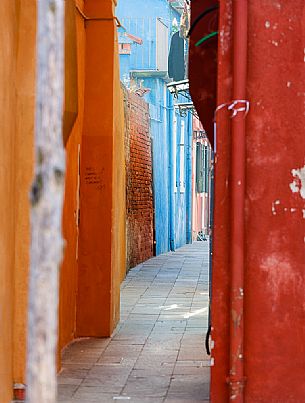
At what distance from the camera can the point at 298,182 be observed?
6.03 metres

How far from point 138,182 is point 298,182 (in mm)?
11505

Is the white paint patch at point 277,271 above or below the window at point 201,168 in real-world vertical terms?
below

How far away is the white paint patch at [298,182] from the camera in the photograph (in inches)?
237

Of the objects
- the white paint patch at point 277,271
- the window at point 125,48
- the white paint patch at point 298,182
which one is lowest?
the white paint patch at point 277,271

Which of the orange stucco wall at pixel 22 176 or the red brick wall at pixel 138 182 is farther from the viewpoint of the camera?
the red brick wall at pixel 138 182

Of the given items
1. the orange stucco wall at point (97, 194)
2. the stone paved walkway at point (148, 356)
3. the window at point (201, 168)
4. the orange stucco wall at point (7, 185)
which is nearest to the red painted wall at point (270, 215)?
the stone paved walkway at point (148, 356)

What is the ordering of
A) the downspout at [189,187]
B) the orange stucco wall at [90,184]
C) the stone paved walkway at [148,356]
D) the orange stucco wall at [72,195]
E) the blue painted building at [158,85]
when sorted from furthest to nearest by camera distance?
the downspout at [189,187], the blue painted building at [158,85], the orange stucco wall at [90,184], the orange stucco wall at [72,195], the stone paved walkway at [148,356]

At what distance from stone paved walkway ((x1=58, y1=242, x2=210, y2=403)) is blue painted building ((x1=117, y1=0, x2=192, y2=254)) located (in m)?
7.15

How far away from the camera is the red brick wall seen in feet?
53.4

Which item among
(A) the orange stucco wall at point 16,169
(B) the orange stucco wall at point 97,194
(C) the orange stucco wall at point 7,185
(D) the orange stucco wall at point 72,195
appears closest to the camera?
(C) the orange stucco wall at point 7,185

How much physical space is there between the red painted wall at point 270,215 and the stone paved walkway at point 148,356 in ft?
2.68

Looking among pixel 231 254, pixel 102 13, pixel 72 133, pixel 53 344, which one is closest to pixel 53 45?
pixel 53 344

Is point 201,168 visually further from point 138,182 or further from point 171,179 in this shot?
→ point 138,182

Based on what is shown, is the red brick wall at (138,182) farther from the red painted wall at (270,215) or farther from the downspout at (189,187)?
A: the red painted wall at (270,215)
